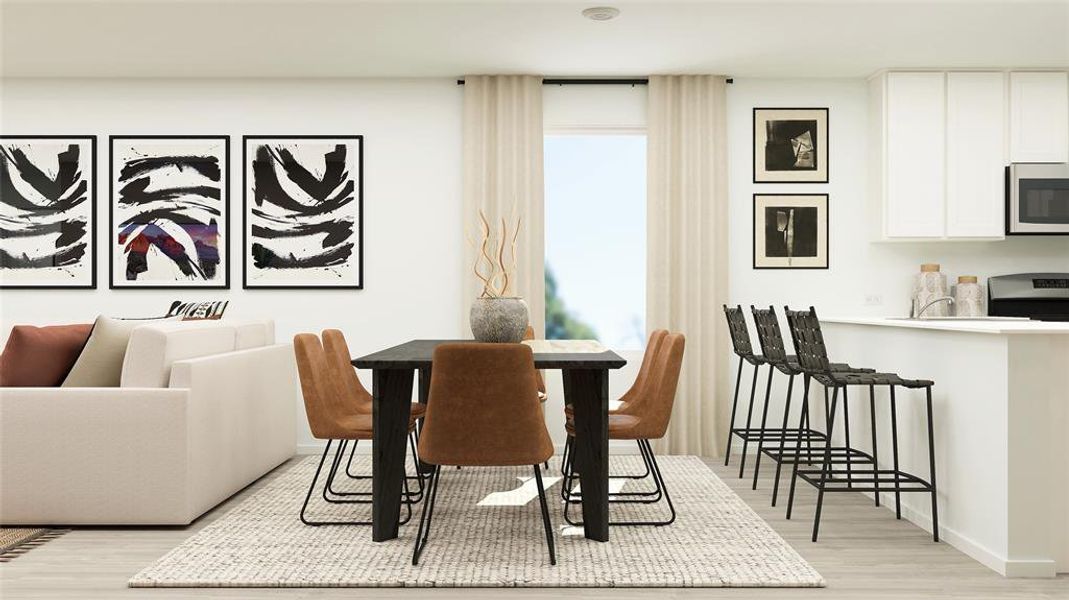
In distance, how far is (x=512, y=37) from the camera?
478 centimetres

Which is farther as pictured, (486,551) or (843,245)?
(843,245)

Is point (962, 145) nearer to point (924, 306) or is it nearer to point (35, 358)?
point (924, 306)

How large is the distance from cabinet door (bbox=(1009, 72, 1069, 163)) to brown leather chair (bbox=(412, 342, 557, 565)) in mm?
4412

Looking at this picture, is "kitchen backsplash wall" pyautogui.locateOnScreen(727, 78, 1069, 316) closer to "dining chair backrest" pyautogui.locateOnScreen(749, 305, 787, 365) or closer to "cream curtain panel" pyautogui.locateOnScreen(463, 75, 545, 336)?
"dining chair backrest" pyautogui.locateOnScreen(749, 305, 787, 365)

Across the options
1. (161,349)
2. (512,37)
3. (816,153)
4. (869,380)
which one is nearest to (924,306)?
(816,153)

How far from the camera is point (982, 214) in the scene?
543 centimetres

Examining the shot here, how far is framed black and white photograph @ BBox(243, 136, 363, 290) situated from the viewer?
5.73 metres

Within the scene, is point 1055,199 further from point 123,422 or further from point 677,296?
point 123,422

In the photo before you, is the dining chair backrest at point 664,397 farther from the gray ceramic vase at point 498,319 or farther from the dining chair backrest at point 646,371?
the gray ceramic vase at point 498,319

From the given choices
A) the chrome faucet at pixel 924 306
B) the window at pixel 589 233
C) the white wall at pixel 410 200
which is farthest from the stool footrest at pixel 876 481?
the window at pixel 589 233

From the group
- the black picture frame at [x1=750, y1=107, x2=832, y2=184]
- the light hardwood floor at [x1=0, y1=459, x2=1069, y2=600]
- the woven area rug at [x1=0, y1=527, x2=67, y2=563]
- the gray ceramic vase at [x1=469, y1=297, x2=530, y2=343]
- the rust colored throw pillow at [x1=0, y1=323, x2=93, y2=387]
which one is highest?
the black picture frame at [x1=750, y1=107, x2=832, y2=184]

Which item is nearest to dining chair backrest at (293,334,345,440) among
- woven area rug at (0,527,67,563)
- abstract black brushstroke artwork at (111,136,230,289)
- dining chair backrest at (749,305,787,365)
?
woven area rug at (0,527,67,563)

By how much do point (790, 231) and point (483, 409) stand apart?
360cm

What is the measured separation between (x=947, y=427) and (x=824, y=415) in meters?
1.52
